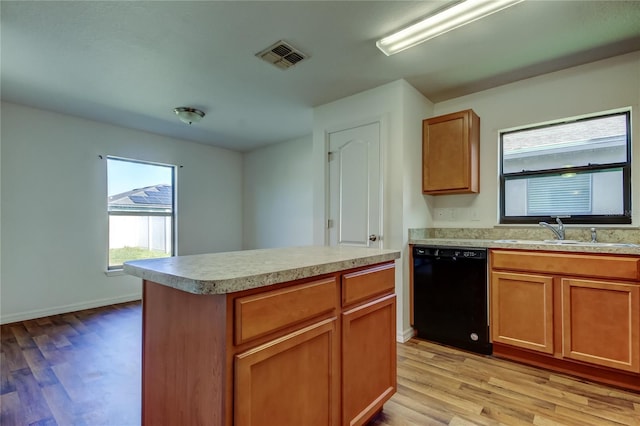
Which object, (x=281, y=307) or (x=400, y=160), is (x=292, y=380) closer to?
(x=281, y=307)

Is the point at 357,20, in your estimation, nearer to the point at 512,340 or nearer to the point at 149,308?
the point at 149,308

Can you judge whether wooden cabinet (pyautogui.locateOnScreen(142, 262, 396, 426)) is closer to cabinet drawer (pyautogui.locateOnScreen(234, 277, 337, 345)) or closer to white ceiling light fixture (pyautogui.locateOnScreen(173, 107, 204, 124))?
cabinet drawer (pyautogui.locateOnScreen(234, 277, 337, 345))

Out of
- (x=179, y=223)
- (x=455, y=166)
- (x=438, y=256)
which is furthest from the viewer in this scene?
(x=179, y=223)

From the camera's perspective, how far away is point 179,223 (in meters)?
5.00

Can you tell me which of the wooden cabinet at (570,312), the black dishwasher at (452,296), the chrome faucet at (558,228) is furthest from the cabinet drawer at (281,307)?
the chrome faucet at (558,228)

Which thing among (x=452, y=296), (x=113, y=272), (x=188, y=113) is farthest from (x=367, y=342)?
(x=113, y=272)

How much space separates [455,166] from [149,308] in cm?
277

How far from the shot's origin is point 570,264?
216cm

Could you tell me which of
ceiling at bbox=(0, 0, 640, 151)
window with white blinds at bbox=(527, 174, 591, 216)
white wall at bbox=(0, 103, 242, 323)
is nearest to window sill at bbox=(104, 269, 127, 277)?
white wall at bbox=(0, 103, 242, 323)

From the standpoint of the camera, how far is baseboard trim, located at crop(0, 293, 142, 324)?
3465 millimetres

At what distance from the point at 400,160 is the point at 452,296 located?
1316 millimetres

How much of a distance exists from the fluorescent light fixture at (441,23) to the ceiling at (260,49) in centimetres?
9

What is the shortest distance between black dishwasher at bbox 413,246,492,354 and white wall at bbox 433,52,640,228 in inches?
27.0

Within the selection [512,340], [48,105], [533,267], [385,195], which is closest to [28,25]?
[48,105]
